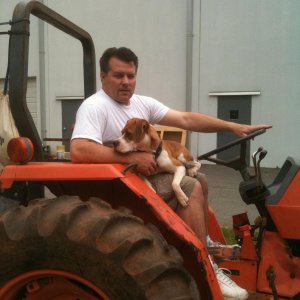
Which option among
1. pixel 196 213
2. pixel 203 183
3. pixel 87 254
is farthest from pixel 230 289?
pixel 87 254

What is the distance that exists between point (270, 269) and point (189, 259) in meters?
0.45

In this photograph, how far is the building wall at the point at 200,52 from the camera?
31.9ft

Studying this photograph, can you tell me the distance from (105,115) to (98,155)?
1.26 feet

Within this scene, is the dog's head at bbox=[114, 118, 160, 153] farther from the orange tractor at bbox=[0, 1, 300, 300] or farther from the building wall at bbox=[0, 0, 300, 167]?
the building wall at bbox=[0, 0, 300, 167]

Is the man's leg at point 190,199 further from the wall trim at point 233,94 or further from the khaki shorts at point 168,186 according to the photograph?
the wall trim at point 233,94

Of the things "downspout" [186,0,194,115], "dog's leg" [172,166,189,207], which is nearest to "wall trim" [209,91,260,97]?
"downspout" [186,0,194,115]

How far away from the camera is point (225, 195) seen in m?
7.05

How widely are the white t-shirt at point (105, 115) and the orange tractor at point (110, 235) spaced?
281 millimetres

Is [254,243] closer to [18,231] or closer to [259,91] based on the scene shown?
[18,231]

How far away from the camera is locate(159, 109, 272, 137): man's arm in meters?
2.65

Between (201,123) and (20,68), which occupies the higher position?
(20,68)

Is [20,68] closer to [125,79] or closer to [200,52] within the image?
[125,79]

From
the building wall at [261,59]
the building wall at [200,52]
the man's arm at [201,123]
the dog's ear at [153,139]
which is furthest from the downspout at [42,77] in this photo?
the dog's ear at [153,139]

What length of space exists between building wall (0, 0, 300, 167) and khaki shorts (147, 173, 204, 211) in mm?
7813
